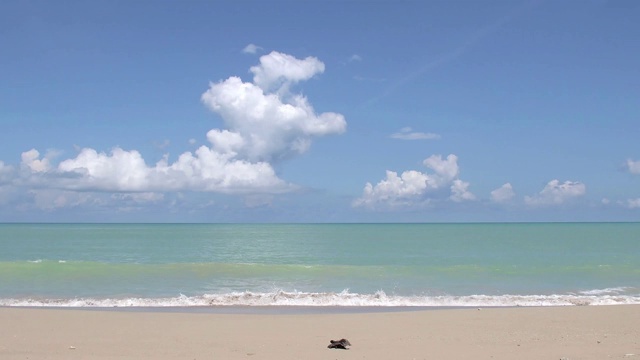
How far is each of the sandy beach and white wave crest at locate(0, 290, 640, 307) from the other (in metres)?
3.74

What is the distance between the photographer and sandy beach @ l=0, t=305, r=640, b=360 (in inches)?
384

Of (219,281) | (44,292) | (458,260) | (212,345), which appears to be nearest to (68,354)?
(212,345)

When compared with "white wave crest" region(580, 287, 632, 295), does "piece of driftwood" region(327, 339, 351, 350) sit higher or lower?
lower

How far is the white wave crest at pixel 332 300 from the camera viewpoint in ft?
61.8

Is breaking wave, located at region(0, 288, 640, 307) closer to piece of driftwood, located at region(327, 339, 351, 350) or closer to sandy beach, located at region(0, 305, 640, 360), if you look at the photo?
sandy beach, located at region(0, 305, 640, 360)

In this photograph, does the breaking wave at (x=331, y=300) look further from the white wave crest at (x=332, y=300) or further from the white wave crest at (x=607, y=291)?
the white wave crest at (x=607, y=291)

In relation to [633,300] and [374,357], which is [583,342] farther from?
[633,300]

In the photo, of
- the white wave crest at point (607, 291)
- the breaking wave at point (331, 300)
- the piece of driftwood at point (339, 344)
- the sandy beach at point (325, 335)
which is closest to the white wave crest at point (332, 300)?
the breaking wave at point (331, 300)

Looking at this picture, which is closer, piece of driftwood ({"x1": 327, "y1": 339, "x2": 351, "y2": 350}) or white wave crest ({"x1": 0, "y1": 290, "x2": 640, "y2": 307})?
piece of driftwood ({"x1": 327, "y1": 339, "x2": 351, "y2": 350})

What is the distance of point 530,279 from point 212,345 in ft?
65.6

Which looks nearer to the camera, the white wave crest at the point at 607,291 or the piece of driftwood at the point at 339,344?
the piece of driftwood at the point at 339,344

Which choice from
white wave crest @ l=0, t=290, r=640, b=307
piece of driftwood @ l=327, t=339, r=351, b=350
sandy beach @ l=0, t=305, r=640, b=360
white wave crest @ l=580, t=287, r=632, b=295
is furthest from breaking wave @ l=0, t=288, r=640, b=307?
piece of driftwood @ l=327, t=339, r=351, b=350

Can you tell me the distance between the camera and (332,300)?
1941 cm

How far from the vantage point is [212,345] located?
1059 cm
